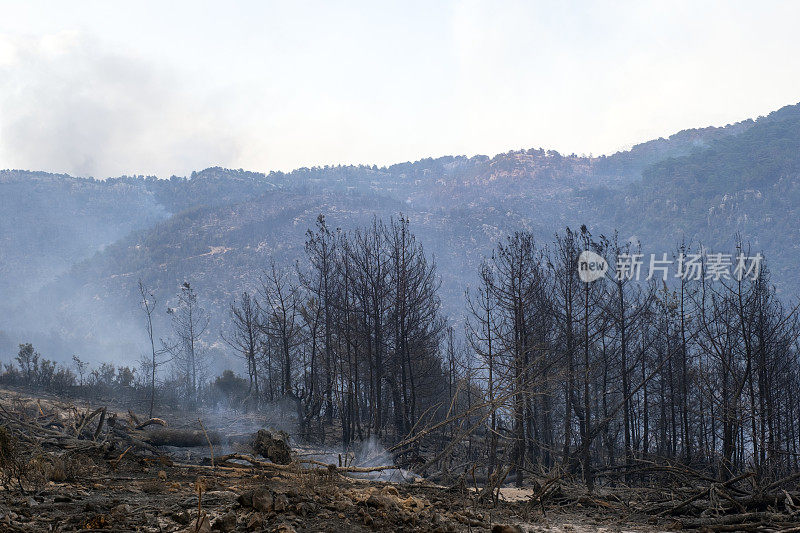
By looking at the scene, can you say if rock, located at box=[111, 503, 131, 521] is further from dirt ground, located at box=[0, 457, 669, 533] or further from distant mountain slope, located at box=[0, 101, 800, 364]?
distant mountain slope, located at box=[0, 101, 800, 364]

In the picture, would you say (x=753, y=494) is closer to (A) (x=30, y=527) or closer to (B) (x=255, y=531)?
(B) (x=255, y=531)

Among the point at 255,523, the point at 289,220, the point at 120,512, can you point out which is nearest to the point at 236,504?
the point at 255,523

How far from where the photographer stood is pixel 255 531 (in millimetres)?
4355

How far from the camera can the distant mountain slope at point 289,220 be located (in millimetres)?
116125

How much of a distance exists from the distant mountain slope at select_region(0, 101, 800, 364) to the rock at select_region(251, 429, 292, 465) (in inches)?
3543

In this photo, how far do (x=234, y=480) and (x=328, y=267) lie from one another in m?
14.7

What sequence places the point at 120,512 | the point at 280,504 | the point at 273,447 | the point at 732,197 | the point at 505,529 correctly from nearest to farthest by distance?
the point at 505,529, the point at 120,512, the point at 280,504, the point at 273,447, the point at 732,197

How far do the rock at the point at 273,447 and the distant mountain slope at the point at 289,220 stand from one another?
295ft

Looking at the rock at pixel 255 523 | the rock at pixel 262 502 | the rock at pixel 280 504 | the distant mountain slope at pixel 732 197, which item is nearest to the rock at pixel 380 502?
the rock at pixel 280 504

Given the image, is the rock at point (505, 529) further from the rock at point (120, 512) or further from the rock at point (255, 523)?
the rock at point (120, 512)

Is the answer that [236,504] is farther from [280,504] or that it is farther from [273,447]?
→ [273,447]

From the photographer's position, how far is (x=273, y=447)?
10.0 meters

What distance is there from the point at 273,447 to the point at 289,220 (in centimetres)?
13993

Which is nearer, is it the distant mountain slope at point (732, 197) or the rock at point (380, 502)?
the rock at point (380, 502)
